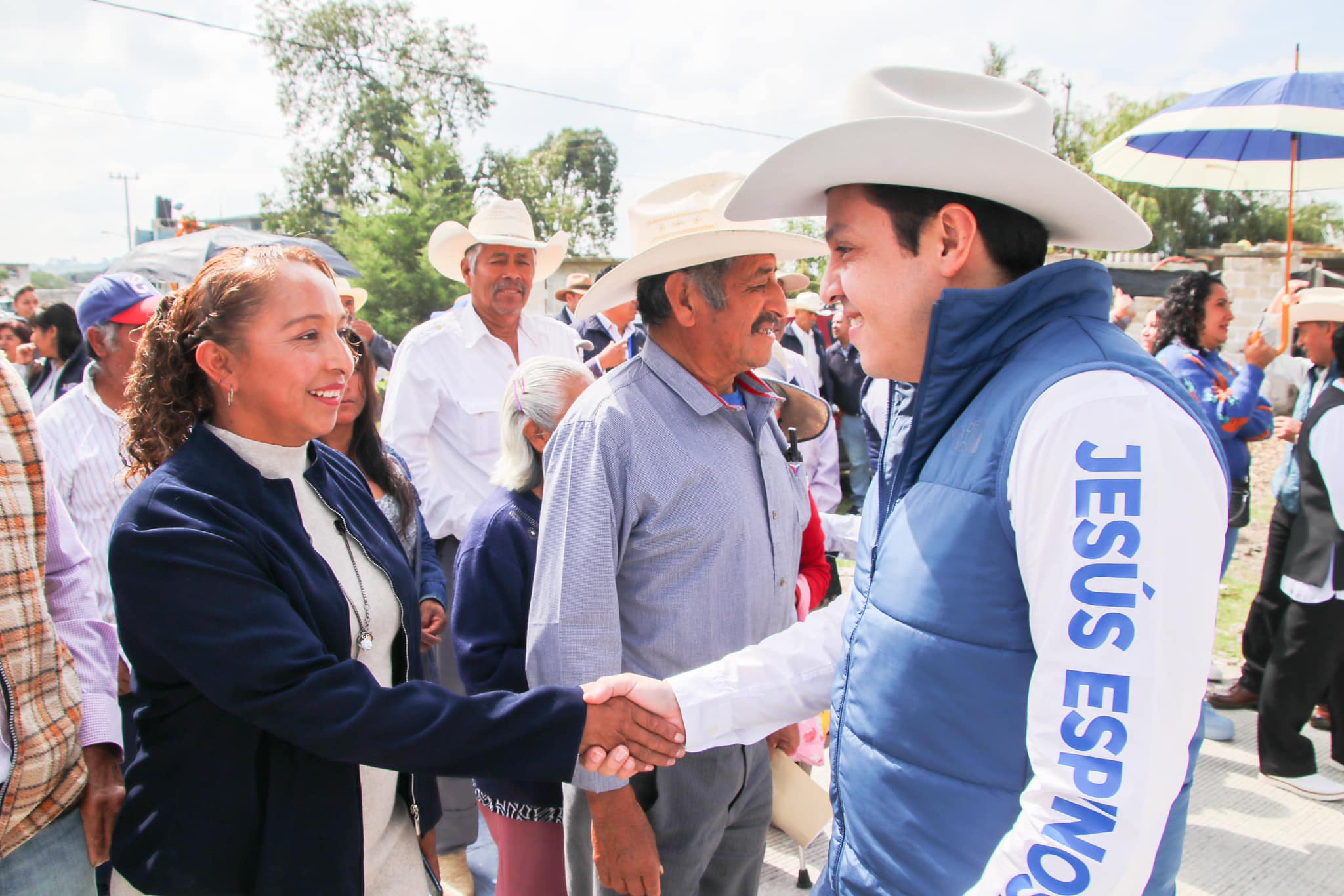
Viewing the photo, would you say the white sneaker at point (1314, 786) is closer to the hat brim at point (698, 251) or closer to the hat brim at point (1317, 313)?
the hat brim at point (1317, 313)

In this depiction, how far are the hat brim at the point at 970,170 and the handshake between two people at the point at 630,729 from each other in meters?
1.08

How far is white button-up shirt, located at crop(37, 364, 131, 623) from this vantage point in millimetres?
2730

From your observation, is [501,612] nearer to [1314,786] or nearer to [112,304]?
[112,304]

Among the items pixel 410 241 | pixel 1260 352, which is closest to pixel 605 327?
pixel 1260 352

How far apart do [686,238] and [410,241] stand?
25357 millimetres

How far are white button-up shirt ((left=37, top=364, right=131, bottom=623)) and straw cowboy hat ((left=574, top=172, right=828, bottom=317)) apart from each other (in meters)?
1.70

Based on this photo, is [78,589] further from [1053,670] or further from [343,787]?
[1053,670]

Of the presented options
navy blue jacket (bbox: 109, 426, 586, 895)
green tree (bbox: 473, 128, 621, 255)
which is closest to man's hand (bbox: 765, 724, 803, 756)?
navy blue jacket (bbox: 109, 426, 586, 895)

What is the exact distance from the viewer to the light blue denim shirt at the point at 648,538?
73.8 inches

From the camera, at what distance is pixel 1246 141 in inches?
209

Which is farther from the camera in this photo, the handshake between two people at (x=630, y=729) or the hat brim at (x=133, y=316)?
the hat brim at (x=133, y=316)

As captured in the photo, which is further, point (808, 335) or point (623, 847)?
point (808, 335)

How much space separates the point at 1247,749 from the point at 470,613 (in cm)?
405

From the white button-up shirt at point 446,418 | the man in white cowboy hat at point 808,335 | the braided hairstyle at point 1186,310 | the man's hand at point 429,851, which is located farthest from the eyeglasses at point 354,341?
the braided hairstyle at point 1186,310
